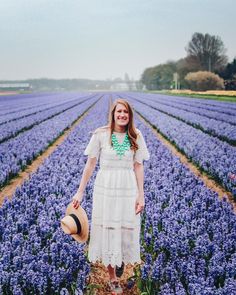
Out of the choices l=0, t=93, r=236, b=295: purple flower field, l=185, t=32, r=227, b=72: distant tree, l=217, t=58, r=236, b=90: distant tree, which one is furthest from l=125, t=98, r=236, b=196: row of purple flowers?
l=185, t=32, r=227, b=72: distant tree

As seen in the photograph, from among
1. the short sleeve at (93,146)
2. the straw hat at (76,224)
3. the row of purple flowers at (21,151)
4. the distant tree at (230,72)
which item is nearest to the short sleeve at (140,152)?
the short sleeve at (93,146)

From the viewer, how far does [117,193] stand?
3830mm

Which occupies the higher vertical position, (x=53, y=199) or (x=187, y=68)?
(x=187, y=68)

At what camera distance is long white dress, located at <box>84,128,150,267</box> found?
383cm

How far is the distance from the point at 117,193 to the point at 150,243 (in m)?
1.36

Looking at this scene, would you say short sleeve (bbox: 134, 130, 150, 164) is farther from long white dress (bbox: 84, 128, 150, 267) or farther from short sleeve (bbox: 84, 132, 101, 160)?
short sleeve (bbox: 84, 132, 101, 160)

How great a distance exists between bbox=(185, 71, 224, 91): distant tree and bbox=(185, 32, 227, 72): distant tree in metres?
28.8

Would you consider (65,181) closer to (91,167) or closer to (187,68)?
(91,167)

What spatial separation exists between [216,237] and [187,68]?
9945 cm

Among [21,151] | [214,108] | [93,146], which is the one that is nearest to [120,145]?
[93,146]

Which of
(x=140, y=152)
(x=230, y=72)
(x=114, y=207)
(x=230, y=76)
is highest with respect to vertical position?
(x=230, y=72)

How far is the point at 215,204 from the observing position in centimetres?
604

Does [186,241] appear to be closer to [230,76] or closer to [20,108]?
[20,108]

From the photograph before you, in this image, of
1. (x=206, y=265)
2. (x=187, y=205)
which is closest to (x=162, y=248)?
(x=206, y=265)
